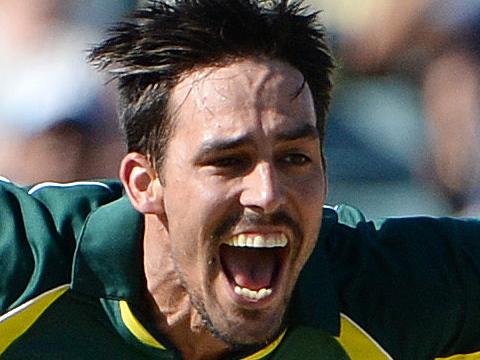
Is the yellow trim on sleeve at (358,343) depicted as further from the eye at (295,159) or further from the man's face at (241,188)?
the eye at (295,159)

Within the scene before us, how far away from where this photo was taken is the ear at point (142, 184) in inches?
84.4

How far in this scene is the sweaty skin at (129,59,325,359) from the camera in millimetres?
1987

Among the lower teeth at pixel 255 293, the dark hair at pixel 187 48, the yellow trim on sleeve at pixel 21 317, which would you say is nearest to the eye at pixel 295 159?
the dark hair at pixel 187 48

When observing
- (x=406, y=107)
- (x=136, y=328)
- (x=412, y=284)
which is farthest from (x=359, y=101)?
(x=136, y=328)

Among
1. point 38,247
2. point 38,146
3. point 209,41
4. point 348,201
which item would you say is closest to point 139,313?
point 38,247

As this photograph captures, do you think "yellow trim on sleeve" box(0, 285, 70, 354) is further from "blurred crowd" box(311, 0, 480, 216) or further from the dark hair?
"blurred crowd" box(311, 0, 480, 216)

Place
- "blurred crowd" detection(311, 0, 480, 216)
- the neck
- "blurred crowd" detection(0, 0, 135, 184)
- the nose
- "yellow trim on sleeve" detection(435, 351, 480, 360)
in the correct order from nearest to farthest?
the nose, the neck, "yellow trim on sleeve" detection(435, 351, 480, 360), "blurred crowd" detection(0, 0, 135, 184), "blurred crowd" detection(311, 0, 480, 216)

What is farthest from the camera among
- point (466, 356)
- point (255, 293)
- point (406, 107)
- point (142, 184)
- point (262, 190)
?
point (406, 107)

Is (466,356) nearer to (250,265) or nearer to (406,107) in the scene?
(250,265)

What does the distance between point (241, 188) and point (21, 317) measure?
44 cm

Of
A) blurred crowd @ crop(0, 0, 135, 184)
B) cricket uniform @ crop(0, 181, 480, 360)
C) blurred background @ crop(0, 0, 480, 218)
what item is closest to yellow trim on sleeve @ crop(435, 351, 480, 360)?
cricket uniform @ crop(0, 181, 480, 360)

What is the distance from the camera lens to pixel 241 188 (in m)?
1.99

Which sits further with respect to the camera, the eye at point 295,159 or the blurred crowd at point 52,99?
the blurred crowd at point 52,99

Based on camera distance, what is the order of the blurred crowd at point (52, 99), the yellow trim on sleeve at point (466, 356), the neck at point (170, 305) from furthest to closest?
the blurred crowd at point (52, 99) < the yellow trim on sleeve at point (466, 356) < the neck at point (170, 305)
